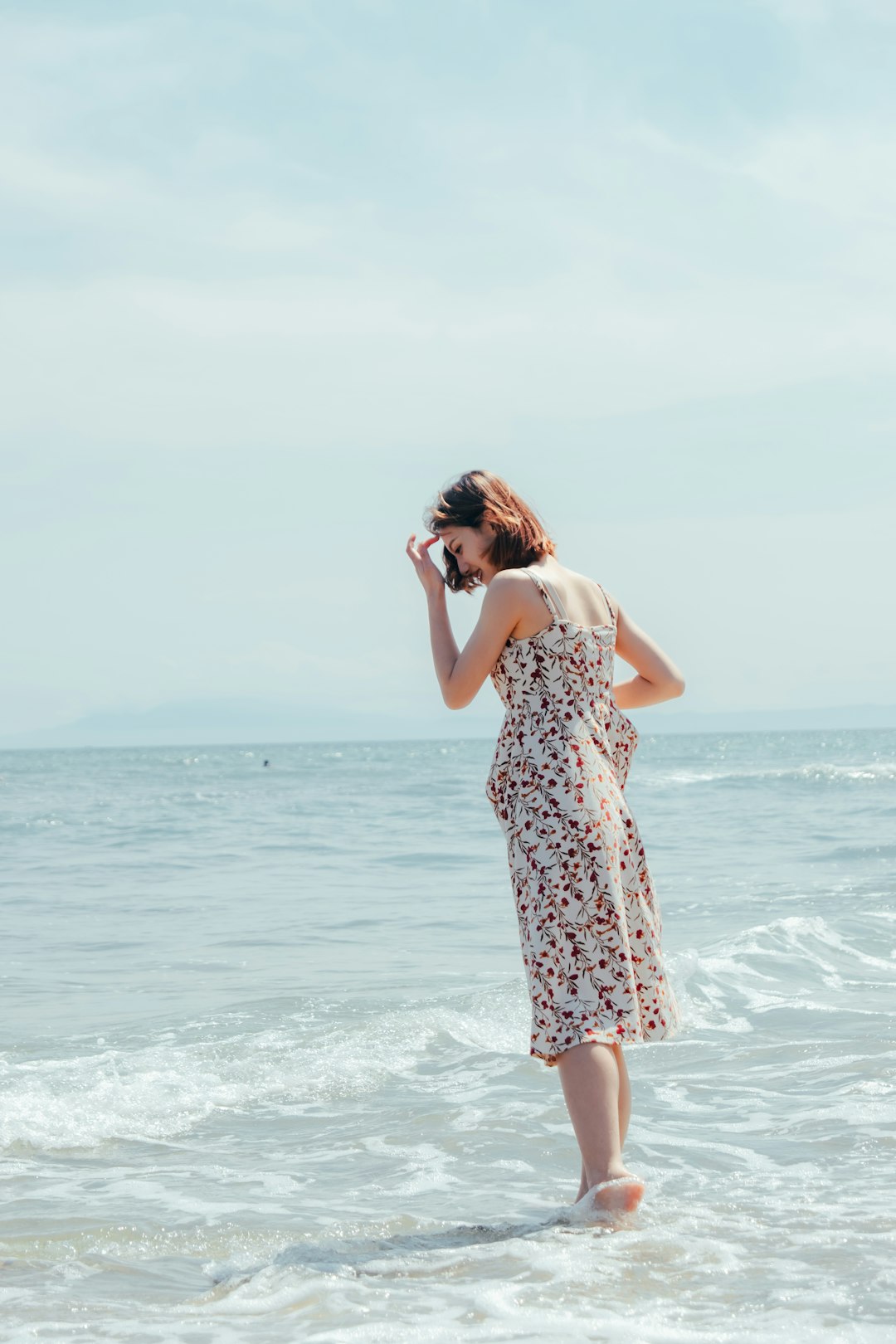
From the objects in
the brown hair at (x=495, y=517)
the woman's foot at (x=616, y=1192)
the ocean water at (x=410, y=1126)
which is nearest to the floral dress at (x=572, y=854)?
the brown hair at (x=495, y=517)

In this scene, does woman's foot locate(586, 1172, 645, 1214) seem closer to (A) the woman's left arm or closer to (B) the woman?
(B) the woman

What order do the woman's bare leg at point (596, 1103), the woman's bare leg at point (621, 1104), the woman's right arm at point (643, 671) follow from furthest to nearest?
the woman's right arm at point (643, 671), the woman's bare leg at point (621, 1104), the woman's bare leg at point (596, 1103)

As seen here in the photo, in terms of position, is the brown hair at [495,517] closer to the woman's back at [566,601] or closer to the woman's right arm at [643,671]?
the woman's back at [566,601]

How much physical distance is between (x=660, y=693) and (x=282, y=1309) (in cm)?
198

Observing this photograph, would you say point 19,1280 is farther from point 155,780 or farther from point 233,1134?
point 155,780

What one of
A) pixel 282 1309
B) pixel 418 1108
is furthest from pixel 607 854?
pixel 418 1108

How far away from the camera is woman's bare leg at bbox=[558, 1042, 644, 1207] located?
10.9 feet

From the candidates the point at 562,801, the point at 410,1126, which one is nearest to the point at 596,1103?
the point at 562,801

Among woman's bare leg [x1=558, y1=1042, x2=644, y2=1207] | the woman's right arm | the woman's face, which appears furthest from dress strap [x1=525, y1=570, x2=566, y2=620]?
woman's bare leg [x1=558, y1=1042, x2=644, y2=1207]

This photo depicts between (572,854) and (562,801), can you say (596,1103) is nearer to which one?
(572,854)

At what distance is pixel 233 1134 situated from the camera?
4828mm

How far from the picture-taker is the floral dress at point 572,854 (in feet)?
11.1

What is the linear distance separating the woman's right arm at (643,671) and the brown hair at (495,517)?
42 centimetres

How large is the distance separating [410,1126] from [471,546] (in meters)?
2.44
